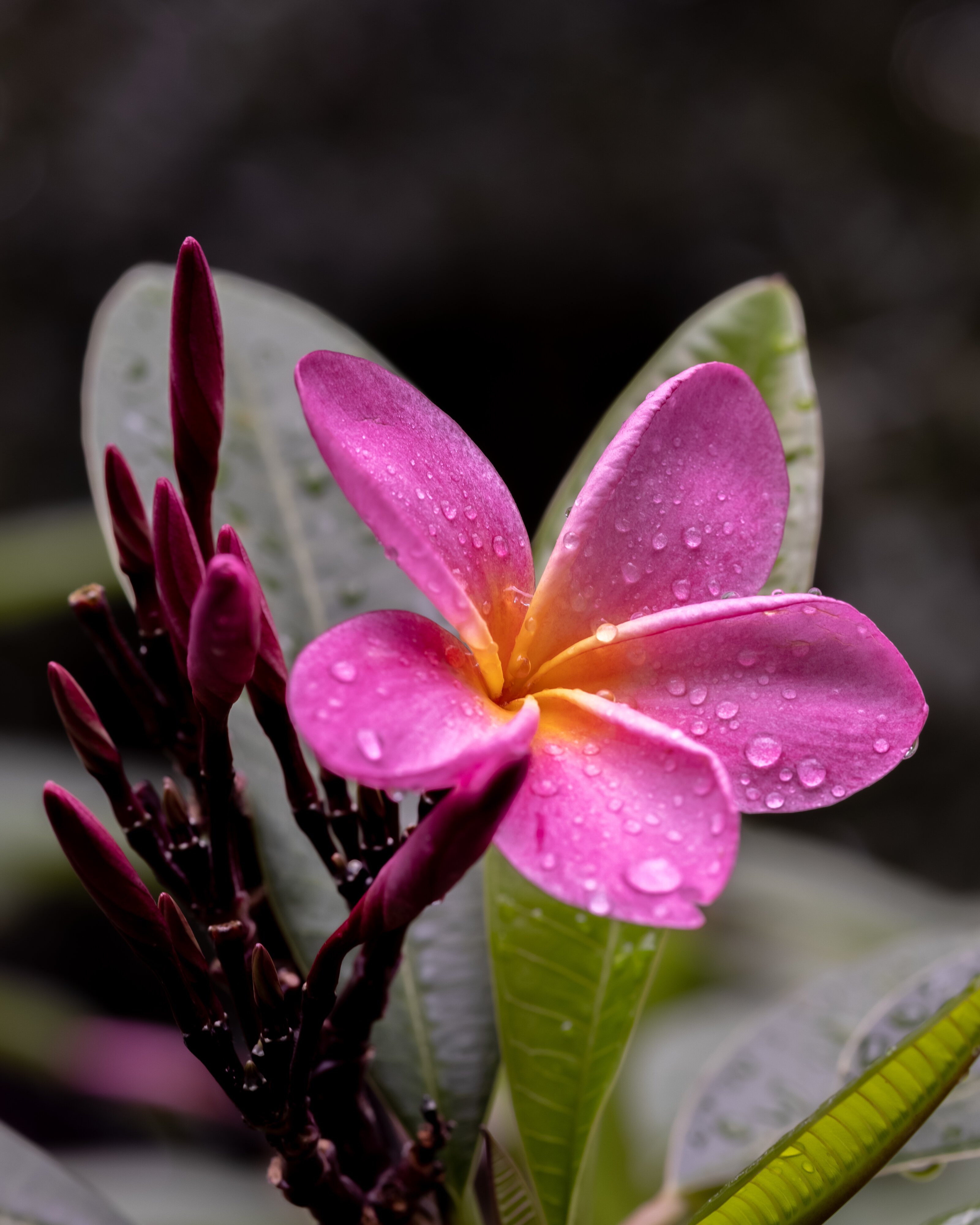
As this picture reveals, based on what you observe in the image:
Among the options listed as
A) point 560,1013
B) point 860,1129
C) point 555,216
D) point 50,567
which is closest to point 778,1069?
point 560,1013

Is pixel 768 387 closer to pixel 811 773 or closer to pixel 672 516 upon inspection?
pixel 672 516

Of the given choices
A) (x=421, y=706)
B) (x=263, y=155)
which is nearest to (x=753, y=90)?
(x=263, y=155)

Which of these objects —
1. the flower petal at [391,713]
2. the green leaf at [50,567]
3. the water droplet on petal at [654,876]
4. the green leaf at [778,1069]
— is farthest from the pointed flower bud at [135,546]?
the green leaf at [50,567]

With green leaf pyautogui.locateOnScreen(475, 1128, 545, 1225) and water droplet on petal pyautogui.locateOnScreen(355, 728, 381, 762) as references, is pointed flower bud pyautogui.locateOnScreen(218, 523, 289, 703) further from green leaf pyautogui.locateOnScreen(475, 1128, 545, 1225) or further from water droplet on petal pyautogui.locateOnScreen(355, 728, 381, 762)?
green leaf pyautogui.locateOnScreen(475, 1128, 545, 1225)

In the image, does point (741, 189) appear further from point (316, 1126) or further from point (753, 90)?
point (316, 1126)

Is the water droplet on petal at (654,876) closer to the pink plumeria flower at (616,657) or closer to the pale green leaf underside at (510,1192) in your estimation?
the pink plumeria flower at (616,657)

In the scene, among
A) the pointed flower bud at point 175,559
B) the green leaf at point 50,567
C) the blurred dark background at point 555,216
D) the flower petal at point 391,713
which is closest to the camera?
the flower petal at point 391,713
